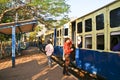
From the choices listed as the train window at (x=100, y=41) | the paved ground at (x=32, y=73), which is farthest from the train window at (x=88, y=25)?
the paved ground at (x=32, y=73)

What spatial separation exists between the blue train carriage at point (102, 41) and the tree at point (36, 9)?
16135 mm

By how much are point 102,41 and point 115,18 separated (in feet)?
4.63

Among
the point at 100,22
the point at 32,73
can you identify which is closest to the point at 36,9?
the point at 32,73

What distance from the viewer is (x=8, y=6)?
1221 inches

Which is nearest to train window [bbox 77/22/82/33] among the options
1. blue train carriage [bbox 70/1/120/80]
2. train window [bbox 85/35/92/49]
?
blue train carriage [bbox 70/1/120/80]

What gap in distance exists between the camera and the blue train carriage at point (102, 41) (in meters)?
9.01

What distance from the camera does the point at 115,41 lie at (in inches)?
362

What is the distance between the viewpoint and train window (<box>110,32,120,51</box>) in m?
8.92

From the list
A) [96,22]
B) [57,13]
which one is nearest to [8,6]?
[57,13]

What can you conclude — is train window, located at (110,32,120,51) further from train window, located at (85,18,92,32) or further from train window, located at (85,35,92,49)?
train window, located at (85,18,92,32)

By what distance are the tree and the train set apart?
52.2ft

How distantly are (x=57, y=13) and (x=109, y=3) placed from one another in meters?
22.5

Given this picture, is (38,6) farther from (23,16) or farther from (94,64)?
(94,64)

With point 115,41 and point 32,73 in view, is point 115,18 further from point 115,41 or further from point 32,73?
point 32,73
